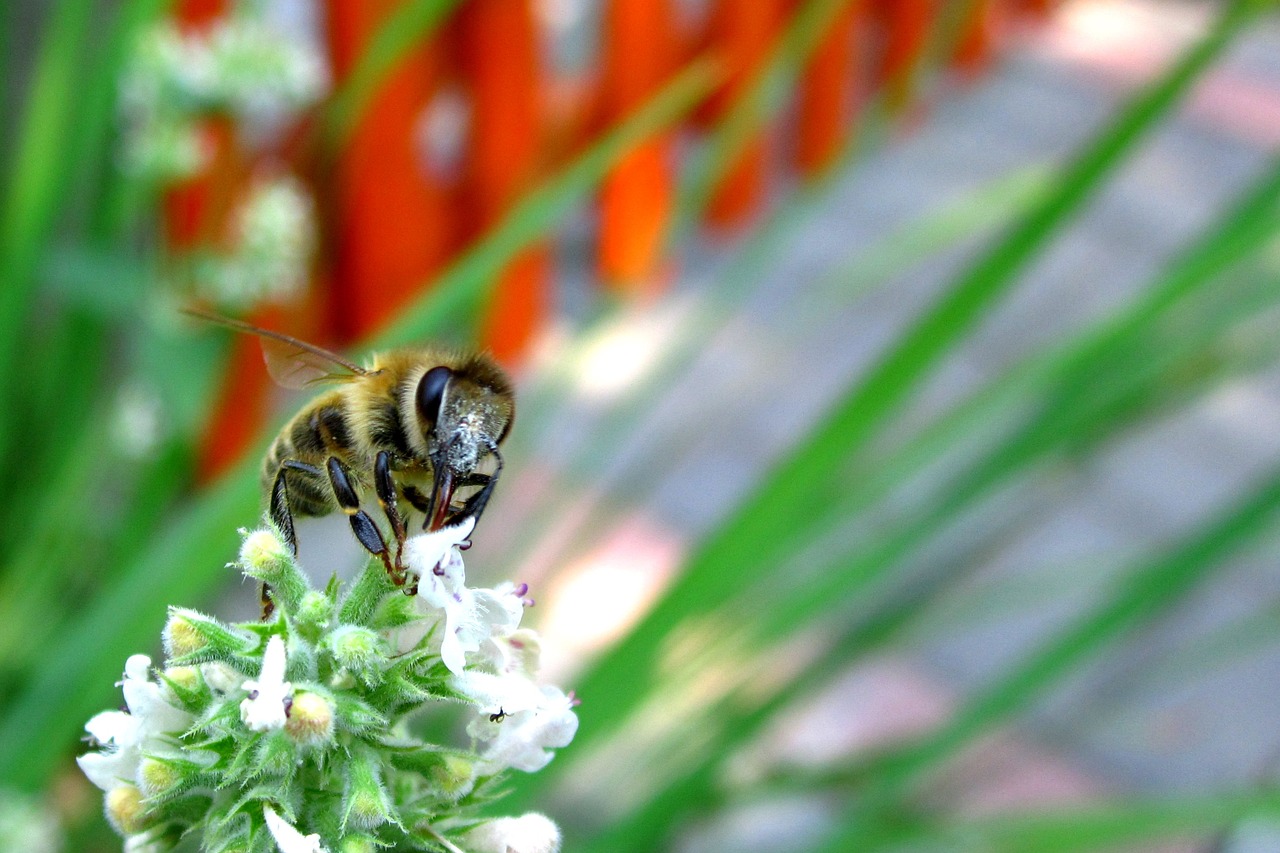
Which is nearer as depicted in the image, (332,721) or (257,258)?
(332,721)

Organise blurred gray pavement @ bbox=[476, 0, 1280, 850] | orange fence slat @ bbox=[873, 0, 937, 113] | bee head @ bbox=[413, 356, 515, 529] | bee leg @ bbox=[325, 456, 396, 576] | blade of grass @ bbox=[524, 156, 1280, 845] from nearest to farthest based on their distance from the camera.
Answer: bee leg @ bbox=[325, 456, 396, 576], bee head @ bbox=[413, 356, 515, 529], blade of grass @ bbox=[524, 156, 1280, 845], blurred gray pavement @ bbox=[476, 0, 1280, 850], orange fence slat @ bbox=[873, 0, 937, 113]

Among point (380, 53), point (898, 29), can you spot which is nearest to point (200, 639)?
point (380, 53)

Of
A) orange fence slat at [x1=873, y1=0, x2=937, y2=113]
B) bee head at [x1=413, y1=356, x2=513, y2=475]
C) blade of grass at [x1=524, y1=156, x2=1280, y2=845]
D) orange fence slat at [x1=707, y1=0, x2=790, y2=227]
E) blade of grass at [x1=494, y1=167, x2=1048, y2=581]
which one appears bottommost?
bee head at [x1=413, y1=356, x2=513, y2=475]

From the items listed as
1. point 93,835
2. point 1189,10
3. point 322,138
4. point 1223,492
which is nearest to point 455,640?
point 93,835

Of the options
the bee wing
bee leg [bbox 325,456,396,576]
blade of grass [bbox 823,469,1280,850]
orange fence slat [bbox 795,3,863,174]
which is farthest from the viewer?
orange fence slat [bbox 795,3,863,174]

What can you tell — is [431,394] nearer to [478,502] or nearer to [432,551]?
[478,502]

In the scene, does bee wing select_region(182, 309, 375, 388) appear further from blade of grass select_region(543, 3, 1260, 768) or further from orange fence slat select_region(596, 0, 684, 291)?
orange fence slat select_region(596, 0, 684, 291)

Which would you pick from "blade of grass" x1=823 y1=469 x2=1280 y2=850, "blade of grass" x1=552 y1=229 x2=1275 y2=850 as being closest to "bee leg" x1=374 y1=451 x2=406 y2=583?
"blade of grass" x1=552 y1=229 x2=1275 y2=850

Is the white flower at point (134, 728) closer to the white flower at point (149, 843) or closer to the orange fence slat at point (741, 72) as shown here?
the white flower at point (149, 843)
